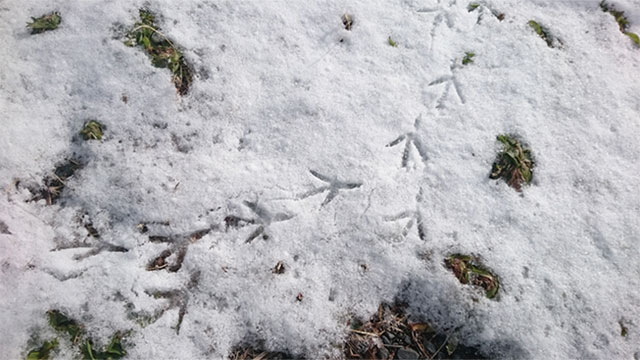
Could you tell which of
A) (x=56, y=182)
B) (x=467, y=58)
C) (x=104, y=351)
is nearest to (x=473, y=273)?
(x=467, y=58)

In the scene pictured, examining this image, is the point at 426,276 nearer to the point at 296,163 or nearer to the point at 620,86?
the point at 296,163

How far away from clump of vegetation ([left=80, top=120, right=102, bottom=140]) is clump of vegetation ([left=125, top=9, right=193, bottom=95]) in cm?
54

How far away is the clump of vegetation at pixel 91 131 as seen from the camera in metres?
2.45

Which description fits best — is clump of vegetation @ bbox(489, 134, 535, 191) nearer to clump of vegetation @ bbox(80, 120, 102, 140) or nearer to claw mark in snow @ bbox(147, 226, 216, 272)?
claw mark in snow @ bbox(147, 226, 216, 272)

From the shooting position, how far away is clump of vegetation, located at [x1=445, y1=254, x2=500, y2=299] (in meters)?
2.32

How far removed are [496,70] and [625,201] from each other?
116cm

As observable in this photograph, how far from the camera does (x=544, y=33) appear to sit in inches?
113

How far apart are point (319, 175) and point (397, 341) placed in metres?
1.07

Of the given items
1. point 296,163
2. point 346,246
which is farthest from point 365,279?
point 296,163

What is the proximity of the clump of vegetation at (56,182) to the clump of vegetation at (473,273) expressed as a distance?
232 cm

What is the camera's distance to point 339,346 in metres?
2.24

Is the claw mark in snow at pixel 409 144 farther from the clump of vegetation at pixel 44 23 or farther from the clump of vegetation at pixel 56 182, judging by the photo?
the clump of vegetation at pixel 44 23

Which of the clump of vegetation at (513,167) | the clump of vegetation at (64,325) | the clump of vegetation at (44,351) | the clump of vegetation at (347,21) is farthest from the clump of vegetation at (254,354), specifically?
the clump of vegetation at (347,21)

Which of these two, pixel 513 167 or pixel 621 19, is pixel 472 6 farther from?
pixel 513 167
